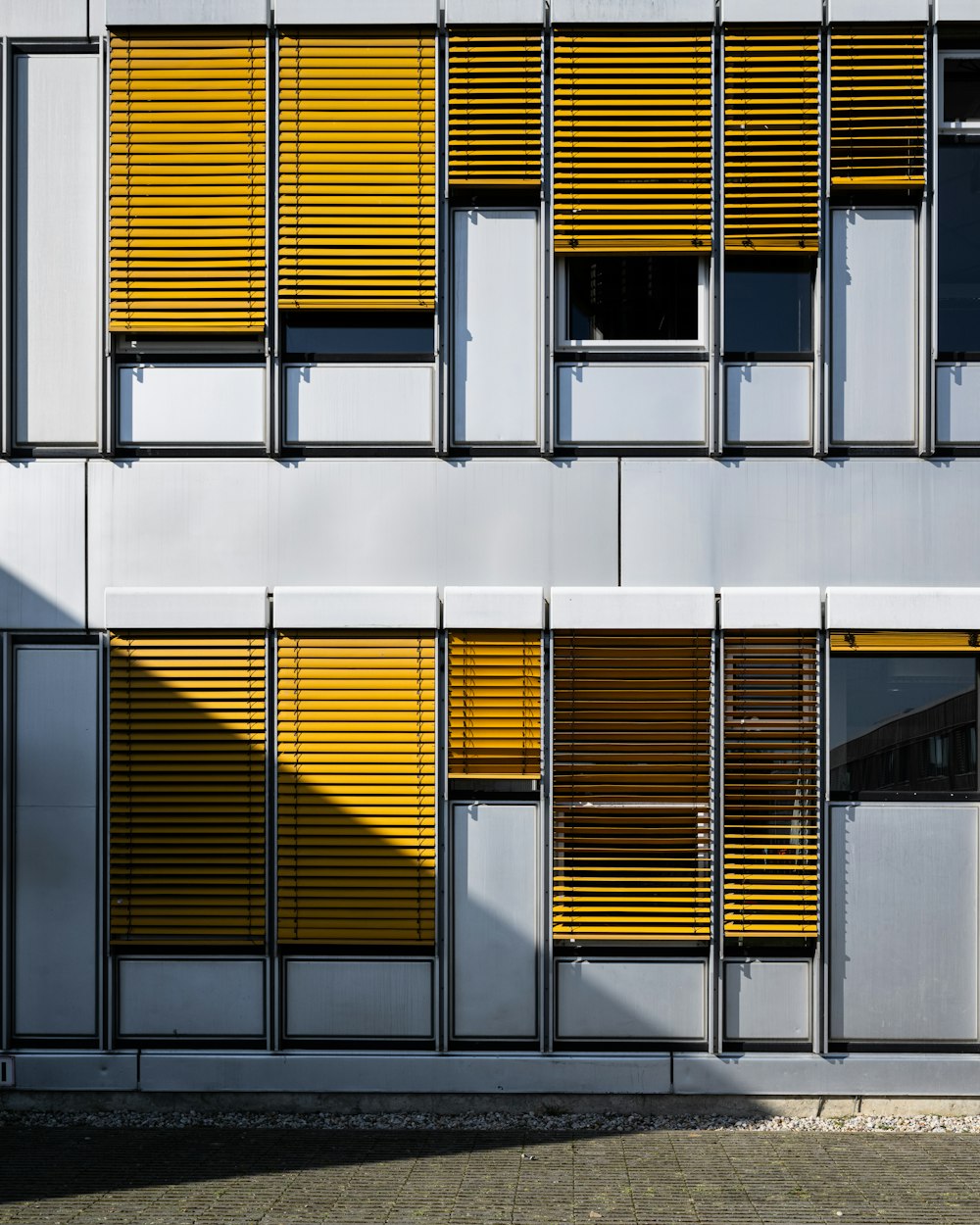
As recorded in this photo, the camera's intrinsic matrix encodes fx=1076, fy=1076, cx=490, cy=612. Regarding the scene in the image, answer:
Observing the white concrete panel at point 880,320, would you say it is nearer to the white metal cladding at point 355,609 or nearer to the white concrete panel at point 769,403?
the white concrete panel at point 769,403

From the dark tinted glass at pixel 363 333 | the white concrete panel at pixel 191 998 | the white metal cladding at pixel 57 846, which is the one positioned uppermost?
the dark tinted glass at pixel 363 333

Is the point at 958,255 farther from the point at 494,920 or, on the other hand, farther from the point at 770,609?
the point at 494,920

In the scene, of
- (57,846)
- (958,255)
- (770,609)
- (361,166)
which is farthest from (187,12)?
(57,846)

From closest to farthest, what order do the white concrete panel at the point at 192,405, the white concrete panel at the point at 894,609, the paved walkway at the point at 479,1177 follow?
the paved walkway at the point at 479,1177, the white concrete panel at the point at 894,609, the white concrete panel at the point at 192,405

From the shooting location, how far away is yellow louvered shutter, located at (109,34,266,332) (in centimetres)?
793

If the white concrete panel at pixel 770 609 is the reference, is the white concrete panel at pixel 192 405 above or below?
above

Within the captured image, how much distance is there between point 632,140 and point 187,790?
579cm

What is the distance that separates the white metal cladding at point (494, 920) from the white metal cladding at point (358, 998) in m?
0.27

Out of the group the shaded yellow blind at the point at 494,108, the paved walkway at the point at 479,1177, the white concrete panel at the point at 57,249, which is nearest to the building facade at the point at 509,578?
the shaded yellow blind at the point at 494,108

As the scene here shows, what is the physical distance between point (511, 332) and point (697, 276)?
1457 millimetres

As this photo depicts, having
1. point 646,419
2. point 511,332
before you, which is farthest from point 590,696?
point 511,332

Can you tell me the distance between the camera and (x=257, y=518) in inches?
313

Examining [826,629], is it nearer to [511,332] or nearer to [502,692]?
[502,692]

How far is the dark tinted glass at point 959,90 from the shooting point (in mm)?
8016
